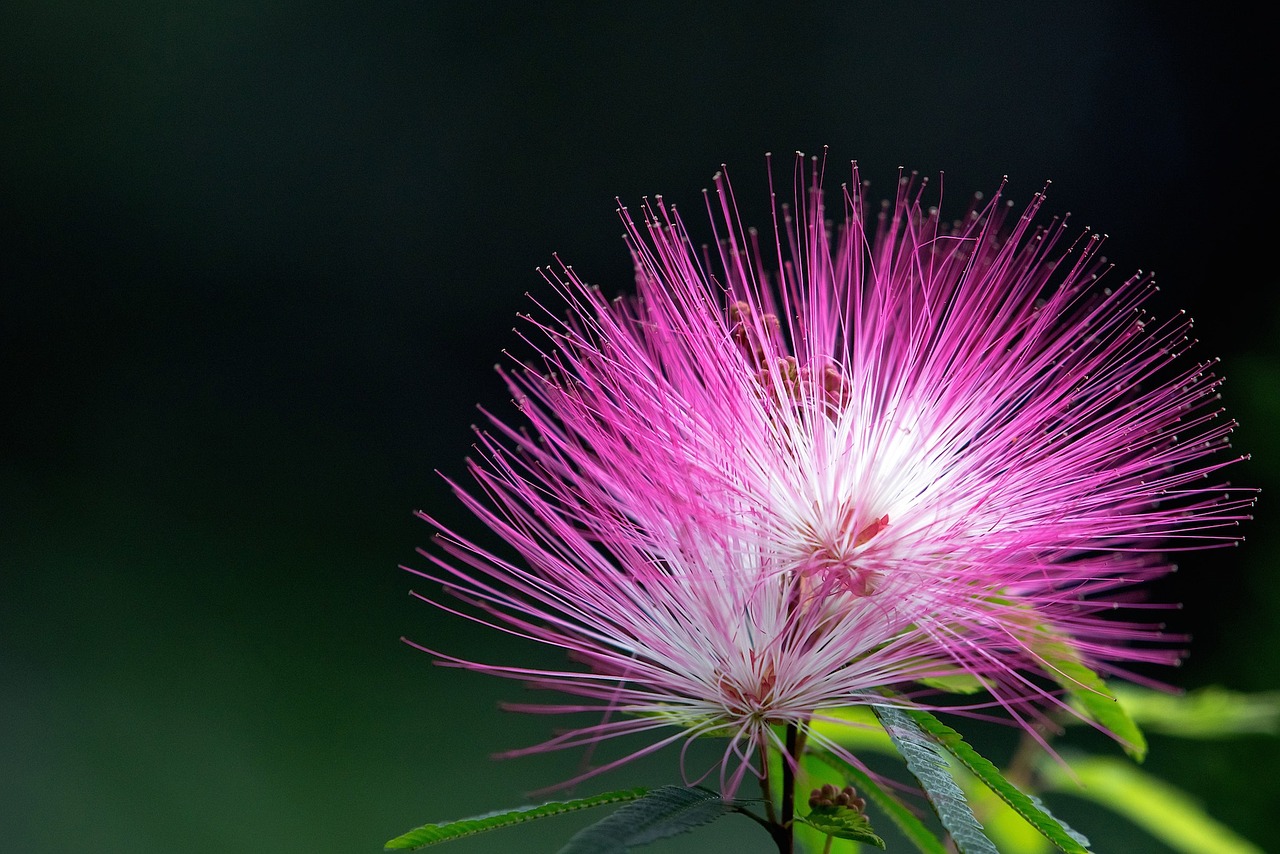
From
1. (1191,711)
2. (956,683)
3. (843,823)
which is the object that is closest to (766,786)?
(843,823)

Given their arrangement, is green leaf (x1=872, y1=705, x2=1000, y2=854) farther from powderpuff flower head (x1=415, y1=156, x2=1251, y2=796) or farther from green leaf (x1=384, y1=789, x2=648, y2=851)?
green leaf (x1=384, y1=789, x2=648, y2=851)

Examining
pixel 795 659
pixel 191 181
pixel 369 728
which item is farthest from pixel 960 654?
pixel 191 181

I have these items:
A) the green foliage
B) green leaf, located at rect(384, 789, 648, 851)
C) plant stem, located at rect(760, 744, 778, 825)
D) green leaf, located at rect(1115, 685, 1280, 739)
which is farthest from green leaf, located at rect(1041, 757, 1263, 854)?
green leaf, located at rect(384, 789, 648, 851)

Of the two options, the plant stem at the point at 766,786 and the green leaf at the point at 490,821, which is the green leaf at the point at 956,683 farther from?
the green leaf at the point at 490,821

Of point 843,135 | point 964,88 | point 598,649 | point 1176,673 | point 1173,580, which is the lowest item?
point 598,649

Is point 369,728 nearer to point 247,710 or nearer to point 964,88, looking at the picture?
point 247,710

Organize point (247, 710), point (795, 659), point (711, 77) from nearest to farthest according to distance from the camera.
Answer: point (795, 659), point (247, 710), point (711, 77)

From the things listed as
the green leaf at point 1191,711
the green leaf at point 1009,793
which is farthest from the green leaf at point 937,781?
the green leaf at point 1191,711

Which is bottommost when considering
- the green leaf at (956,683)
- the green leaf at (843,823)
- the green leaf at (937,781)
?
the green leaf at (843,823)

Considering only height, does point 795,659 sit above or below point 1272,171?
below
